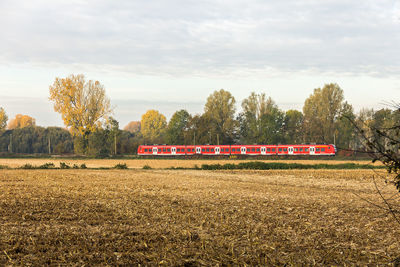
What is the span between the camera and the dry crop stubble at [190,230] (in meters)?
10.5

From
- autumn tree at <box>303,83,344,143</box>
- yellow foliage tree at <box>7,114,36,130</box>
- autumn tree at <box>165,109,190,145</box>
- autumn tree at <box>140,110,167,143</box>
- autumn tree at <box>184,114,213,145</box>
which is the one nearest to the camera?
autumn tree at <box>303,83,344,143</box>

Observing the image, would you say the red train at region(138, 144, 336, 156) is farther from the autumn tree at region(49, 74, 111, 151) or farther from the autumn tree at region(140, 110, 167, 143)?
the autumn tree at region(140, 110, 167, 143)

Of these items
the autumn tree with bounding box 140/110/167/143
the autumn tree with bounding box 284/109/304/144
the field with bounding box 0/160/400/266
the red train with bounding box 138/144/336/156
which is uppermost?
the autumn tree with bounding box 140/110/167/143

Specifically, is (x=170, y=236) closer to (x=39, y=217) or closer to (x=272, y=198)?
(x=39, y=217)

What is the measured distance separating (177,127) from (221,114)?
530 inches

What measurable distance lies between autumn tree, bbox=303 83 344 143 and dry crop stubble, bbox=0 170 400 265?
7879 cm

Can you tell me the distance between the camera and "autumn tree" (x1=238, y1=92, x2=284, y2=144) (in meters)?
101

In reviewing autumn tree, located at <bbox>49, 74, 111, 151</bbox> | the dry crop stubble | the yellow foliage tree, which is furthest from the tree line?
the dry crop stubble

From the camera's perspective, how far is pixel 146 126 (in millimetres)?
154000

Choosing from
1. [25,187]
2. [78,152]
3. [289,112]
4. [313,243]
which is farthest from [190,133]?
[313,243]

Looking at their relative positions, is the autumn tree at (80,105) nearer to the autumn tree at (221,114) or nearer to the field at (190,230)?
the autumn tree at (221,114)

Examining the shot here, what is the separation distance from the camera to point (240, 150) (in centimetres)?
8344

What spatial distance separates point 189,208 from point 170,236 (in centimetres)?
563

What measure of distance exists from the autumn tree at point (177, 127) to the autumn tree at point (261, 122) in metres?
16.0
